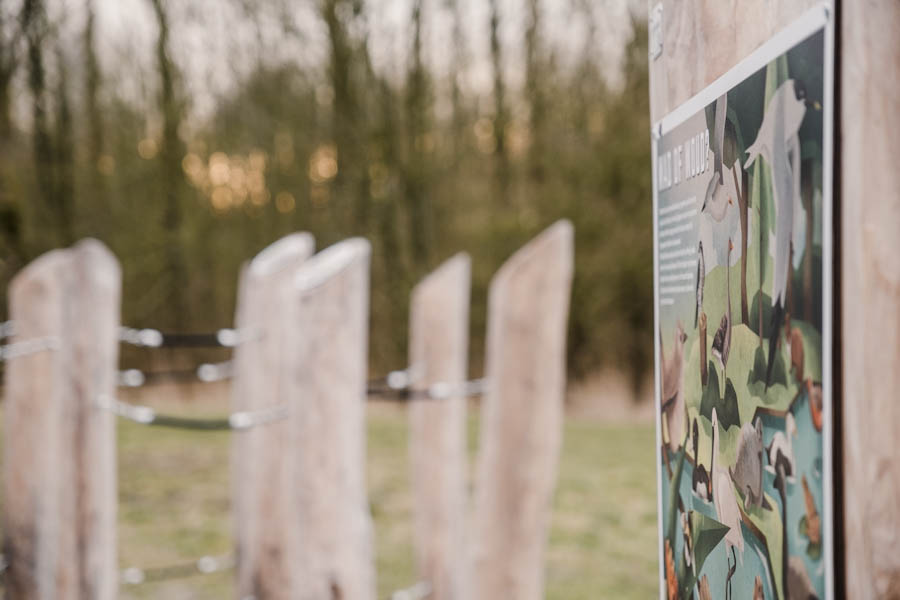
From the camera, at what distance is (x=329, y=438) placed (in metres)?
2.50

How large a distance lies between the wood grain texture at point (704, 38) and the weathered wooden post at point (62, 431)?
7.58 feet

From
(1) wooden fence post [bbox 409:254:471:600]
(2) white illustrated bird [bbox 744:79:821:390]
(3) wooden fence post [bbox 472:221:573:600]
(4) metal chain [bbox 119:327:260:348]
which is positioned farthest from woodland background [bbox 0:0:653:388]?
(2) white illustrated bird [bbox 744:79:821:390]

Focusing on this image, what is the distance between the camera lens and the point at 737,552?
3.55 feet

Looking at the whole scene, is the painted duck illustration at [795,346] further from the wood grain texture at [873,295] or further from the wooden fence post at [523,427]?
the wooden fence post at [523,427]

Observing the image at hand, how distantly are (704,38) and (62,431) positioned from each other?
261 cm

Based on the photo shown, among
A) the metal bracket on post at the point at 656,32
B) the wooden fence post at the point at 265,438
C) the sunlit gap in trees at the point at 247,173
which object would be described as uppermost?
the sunlit gap in trees at the point at 247,173

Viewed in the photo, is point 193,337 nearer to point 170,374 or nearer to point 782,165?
point 170,374

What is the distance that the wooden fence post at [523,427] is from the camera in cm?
285

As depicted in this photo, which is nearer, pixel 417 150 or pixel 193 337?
pixel 193 337

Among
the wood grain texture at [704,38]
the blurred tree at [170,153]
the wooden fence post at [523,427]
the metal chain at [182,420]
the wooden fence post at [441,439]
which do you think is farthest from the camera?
the blurred tree at [170,153]

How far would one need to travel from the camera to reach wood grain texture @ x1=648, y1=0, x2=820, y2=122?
102 centimetres

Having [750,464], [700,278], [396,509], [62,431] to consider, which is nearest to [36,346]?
[62,431]

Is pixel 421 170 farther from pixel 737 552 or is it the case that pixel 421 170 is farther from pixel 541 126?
pixel 737 552

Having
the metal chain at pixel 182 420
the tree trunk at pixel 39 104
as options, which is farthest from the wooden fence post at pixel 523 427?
the tree trunk at pixel 39 104
